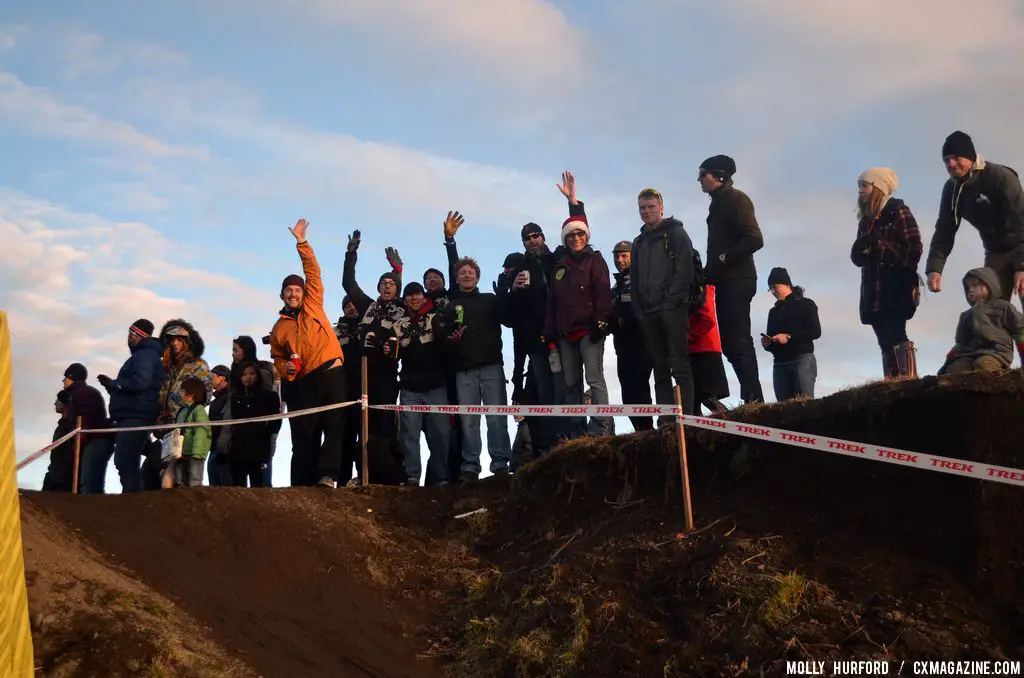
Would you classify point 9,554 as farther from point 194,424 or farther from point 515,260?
point 515,260

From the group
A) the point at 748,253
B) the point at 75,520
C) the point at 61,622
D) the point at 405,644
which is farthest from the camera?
the point at 748,253

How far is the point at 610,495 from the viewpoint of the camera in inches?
369

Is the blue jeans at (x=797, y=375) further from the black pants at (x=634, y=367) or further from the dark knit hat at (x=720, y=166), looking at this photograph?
the dark knit hat at (x=720, y=166)

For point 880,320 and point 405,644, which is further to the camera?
point 880,320

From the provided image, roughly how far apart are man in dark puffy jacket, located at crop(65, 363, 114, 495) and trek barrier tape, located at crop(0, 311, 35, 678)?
9.47m

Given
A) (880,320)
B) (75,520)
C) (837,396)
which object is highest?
(880,320)

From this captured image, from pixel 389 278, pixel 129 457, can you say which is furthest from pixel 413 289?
pixel 129 457

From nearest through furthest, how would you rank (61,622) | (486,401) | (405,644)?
A: 1. (61,622)
2. (405,644)
3. (486,401)

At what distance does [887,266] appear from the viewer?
958 centimetres

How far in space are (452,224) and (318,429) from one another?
3282 millimetres

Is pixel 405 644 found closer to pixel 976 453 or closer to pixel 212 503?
pixel 212 503

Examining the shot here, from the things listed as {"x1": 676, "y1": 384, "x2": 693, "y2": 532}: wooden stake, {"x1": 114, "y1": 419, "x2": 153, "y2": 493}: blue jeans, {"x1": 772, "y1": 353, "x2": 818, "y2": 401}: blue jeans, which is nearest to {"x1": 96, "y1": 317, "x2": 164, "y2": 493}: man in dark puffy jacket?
{"x1": 114, "y1": 419, "x2": 153, "y2": 493}: blue jeans

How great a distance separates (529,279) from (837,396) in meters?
4.32

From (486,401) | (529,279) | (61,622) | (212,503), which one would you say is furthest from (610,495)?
(61,622)
